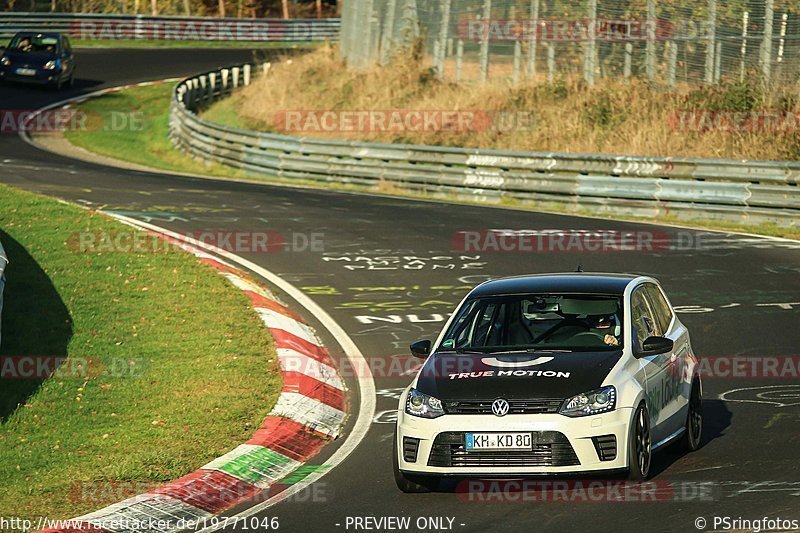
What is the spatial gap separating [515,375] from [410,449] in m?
0.89

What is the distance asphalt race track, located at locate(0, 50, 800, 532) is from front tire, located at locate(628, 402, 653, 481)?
7.6 inches

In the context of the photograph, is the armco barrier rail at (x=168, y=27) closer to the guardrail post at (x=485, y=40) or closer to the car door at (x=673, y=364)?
the guardrail post at (x=485, y=40)

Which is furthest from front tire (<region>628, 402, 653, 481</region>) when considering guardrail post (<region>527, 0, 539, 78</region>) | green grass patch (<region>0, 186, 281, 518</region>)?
guardrail post (<region>527, 0, 539, 78</region>)

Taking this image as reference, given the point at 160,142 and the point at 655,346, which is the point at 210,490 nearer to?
the point at 655,346

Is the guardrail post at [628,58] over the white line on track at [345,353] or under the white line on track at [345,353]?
over

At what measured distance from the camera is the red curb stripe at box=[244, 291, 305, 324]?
1540 centimetres

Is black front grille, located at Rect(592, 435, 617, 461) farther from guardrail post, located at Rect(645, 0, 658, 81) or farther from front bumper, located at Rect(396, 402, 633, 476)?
guardrail post, located at Rect(645, 0, 658, 81)

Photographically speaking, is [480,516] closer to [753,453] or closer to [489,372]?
[489,372]

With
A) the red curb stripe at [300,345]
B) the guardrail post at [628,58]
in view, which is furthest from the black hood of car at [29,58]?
the red curb stripe at [300,345]

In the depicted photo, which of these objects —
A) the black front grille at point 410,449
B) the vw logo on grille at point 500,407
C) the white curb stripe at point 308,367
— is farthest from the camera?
the white curb stripe at point 308,367

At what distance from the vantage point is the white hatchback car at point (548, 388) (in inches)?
333

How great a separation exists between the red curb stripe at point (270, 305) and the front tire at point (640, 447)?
6.90 meters

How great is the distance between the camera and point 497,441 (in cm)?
848

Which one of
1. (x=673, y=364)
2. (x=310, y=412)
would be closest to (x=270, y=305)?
(x=310, y=412)
